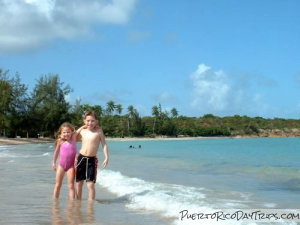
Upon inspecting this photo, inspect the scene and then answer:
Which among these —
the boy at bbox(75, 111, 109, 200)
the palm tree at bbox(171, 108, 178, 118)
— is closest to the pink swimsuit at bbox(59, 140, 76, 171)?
the boy at bbox(75, 111, 109, 200)

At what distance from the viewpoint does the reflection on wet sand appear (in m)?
6.57

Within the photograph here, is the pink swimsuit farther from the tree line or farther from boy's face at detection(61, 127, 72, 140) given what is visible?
the tree line

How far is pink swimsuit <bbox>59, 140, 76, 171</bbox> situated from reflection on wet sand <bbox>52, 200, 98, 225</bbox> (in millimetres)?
674

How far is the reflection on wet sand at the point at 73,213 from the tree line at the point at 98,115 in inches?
2334

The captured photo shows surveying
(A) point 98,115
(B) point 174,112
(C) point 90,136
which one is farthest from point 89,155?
(B) point 174,112

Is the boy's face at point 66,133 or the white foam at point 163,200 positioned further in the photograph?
the boy's face at point 66,133

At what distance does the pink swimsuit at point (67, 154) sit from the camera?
27.2ft

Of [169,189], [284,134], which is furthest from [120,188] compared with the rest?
[284,134]

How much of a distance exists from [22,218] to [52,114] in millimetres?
69636

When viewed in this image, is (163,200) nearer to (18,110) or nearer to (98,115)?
(18,110)

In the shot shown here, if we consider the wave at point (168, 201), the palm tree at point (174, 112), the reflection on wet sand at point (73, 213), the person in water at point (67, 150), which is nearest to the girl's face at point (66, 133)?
the person in water at point (67, 150)

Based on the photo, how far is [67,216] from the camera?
271 inches

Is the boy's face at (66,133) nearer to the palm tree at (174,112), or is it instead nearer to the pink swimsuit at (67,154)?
the pink swimsuit at (67,154)

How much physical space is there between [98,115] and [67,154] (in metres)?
99.2
